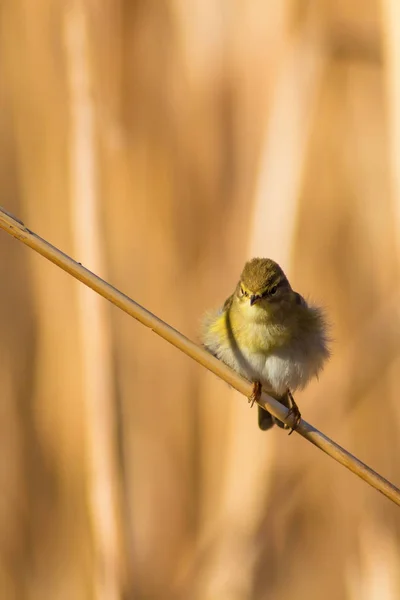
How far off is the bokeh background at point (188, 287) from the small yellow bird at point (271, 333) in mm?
207

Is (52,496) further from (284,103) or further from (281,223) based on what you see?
(284,103)

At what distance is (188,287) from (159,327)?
1.14 m

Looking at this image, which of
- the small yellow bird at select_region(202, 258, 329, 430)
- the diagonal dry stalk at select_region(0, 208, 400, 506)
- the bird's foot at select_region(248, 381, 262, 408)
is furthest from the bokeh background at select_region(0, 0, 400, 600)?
the diagonal dry stalk at select_region(0, 208, 400, 506)

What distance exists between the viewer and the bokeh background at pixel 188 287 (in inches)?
87.0

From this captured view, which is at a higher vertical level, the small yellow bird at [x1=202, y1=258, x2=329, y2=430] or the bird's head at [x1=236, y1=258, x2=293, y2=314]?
the bird's head at [x1=236, y1=258, x2=293, y2=314]

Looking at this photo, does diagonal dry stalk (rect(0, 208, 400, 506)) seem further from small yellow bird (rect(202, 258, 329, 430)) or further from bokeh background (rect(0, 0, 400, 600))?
bokeh background (rect(0, 0, 400, 600))

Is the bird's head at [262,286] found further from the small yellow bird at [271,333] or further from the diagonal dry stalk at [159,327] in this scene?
the diagonal dry stalk at [159,327]

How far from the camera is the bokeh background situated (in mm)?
2211

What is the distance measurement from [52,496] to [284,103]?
4.70 feet

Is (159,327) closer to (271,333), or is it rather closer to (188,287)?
(271,333)

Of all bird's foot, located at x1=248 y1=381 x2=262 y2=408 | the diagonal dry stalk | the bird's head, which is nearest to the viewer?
the diagonal dry stalk

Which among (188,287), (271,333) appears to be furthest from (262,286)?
(188,287)

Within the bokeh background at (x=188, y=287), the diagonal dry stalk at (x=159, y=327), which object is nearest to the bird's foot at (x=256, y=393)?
the diagonal dry stalk at (x=159, y=327)

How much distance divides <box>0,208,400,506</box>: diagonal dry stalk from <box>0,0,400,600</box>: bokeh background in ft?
2.35
